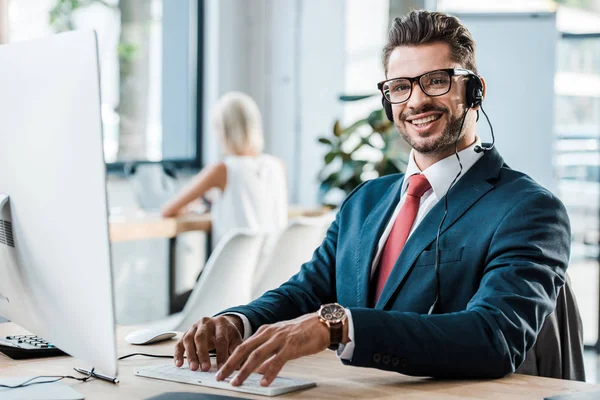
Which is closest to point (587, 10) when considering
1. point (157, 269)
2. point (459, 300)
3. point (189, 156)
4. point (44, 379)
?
point (189, 156)

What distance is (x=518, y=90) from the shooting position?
15.9 ft

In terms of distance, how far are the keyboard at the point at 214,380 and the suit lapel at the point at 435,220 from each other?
0.36m

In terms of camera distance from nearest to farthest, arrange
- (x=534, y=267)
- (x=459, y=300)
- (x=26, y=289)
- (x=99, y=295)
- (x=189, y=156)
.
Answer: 1. (x=99, y=295)
2. (x=26, y=289)
3. (x=534, y=267)
4. (x=459, y=300)
5. (x=189, y=156)

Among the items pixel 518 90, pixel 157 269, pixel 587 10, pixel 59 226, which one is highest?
pixel 587 10

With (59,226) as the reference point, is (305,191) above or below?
below

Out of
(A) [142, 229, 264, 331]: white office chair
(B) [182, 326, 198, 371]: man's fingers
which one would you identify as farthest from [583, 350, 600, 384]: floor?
(B) [182, 326, 198, 371]: man's fingers

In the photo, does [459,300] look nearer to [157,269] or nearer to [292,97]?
[157,269]

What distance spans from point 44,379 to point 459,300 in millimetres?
741

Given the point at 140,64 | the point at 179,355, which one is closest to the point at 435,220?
the point at 179,355

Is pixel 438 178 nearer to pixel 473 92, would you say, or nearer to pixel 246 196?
pixel 473 92

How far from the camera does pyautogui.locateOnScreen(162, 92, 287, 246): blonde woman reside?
172 inches

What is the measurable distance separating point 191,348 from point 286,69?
17.3ft

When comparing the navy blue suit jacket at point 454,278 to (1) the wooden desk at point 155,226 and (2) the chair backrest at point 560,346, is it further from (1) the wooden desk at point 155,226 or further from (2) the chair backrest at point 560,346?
(1) the wooden desk at point 155,226

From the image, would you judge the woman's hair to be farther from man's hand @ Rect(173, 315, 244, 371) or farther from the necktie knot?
man's hand @ Rect(173, 315, 244, 371)
